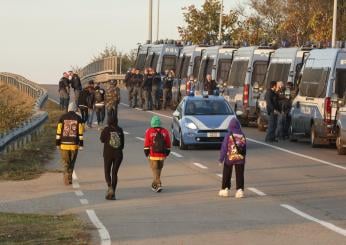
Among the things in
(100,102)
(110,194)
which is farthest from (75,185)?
(100,102)

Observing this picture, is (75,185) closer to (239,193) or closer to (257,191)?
(257,191)

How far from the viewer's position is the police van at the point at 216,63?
40469 millimetres

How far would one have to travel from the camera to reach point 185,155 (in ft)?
86.6

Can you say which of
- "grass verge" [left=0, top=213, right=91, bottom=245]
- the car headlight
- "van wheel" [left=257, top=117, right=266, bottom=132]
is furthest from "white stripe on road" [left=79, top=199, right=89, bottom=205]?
"van wheel" [left=257, top=117, right=266, bottom=132]

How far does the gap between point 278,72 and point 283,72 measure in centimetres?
40

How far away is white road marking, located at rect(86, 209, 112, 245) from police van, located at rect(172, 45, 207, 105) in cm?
2897

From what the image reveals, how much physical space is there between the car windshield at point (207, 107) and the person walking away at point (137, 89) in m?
18.7

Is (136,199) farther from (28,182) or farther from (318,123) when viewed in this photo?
(318,123)

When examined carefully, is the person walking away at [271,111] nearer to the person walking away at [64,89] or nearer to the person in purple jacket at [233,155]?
the person in purple jacket at [233,155]

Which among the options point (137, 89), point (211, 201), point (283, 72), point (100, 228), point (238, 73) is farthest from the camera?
point (137, 89)

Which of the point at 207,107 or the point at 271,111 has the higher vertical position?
the point at 207,107

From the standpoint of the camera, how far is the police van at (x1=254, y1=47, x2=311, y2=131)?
3228 centimetres

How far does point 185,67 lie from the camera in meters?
46.8

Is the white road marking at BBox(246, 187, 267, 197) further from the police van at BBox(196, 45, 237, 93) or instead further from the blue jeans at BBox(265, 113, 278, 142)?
the police van at BBox(196, 45, 237, 93)
